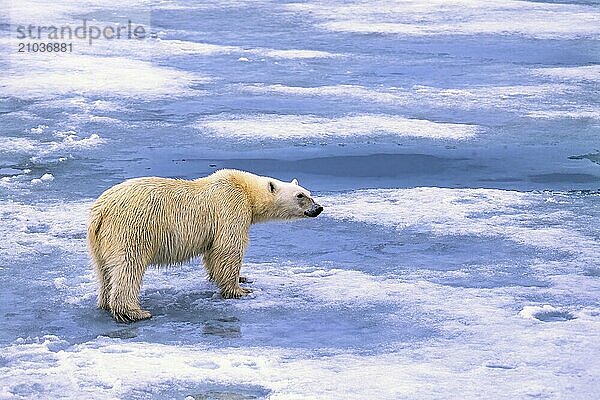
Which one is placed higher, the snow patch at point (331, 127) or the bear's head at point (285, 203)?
the bear's head at point (285, 203)

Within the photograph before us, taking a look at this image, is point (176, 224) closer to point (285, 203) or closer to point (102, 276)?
point (102, 276)

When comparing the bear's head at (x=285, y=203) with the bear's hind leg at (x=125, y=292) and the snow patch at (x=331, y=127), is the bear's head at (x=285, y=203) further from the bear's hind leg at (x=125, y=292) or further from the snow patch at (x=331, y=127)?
the snow patch at (x=331, y=127)

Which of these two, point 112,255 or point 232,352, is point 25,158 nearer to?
point 112,255

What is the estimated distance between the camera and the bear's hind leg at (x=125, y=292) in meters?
5.75

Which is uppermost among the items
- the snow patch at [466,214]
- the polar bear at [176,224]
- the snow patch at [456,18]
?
the snow patch at [456,18]

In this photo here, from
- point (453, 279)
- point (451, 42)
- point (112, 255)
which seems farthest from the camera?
point (451, 42)

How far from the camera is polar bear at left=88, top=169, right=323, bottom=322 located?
19.0ft

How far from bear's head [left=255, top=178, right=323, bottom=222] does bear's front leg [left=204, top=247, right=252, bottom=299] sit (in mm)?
368

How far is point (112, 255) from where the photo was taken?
577 centimetres

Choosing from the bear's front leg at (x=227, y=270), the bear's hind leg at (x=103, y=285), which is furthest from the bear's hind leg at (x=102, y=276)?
the bear's front leg at (x=227, y=270)

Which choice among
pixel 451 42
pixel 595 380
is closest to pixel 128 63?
pixel 451 42

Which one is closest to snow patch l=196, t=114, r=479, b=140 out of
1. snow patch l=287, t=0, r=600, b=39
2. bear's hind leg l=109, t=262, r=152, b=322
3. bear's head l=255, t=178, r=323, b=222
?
bear's head l=255, t=178, r=323, b=222

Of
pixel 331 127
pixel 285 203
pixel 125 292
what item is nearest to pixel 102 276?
pixel 125 292

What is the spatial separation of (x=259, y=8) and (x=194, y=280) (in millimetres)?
12960
